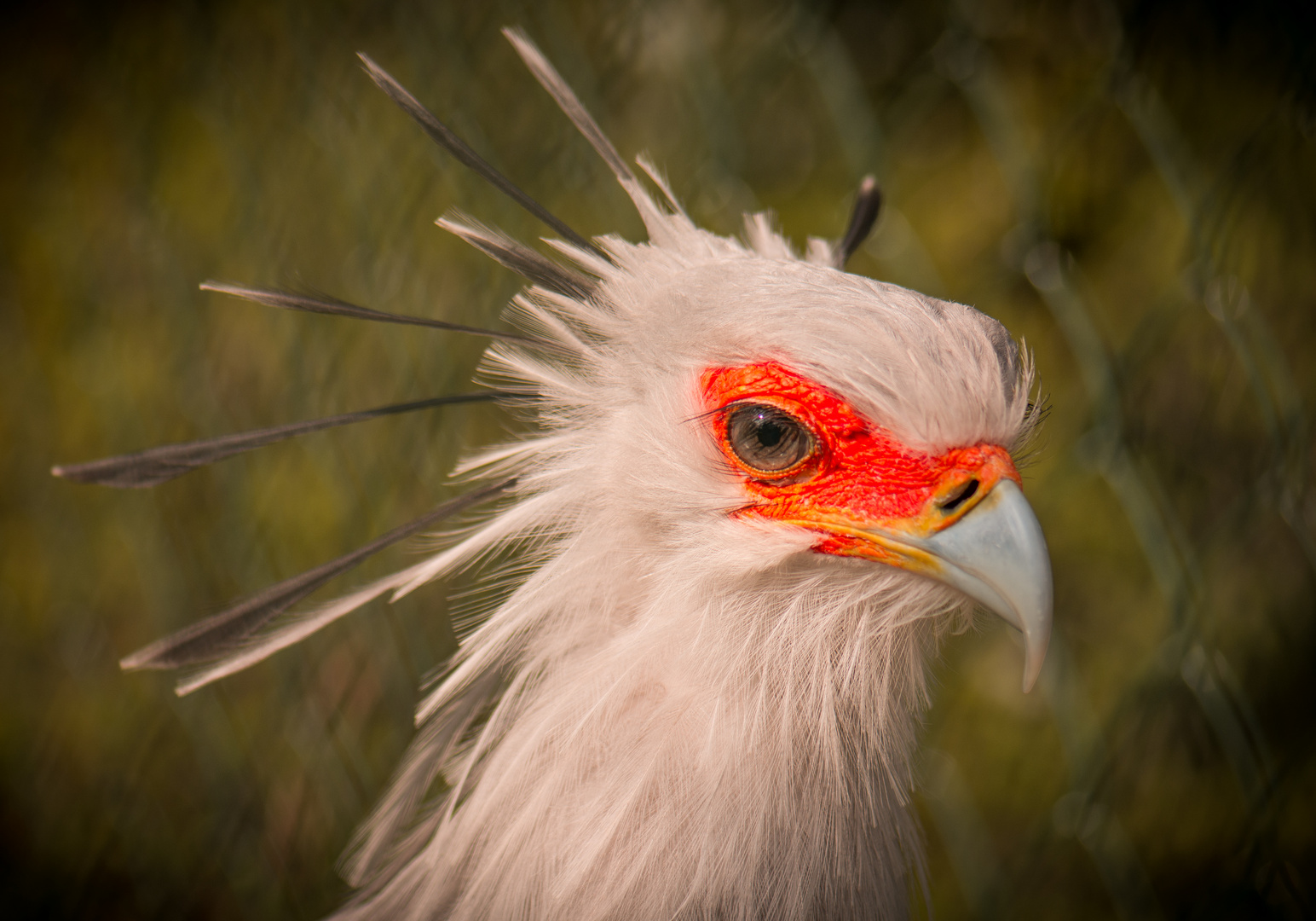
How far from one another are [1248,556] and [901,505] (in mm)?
1027

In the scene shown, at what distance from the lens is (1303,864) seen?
1.36 meters

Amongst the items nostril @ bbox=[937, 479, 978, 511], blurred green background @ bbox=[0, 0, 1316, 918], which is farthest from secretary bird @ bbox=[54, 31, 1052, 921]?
blurred green background @ bbox=[0, 0, 1316, 918]

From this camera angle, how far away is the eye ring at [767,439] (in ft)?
2.31

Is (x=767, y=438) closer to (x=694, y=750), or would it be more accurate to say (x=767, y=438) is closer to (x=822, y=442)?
(x=822, y=442)

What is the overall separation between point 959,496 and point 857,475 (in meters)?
0.08

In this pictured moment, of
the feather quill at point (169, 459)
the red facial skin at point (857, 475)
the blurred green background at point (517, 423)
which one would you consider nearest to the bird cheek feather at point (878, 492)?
the red facial skin at point (857, 475)

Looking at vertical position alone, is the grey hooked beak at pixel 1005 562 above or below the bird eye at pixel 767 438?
below

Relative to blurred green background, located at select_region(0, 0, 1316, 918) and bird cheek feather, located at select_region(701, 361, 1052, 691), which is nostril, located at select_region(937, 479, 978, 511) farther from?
blurred green background, located at select_region(0, 0, 1316, 918)

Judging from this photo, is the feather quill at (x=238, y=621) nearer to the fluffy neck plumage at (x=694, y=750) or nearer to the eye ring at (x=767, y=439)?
the fluffy neck plumage at (x=694, y=750)

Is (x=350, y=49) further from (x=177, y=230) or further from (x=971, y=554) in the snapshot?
(x=971, y=554)

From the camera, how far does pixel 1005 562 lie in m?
0.66

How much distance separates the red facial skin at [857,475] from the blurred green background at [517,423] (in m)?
0.44

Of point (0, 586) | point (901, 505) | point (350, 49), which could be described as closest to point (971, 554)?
point (901, 505)

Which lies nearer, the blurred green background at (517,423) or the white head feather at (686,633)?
the white head feather at (686,633)
